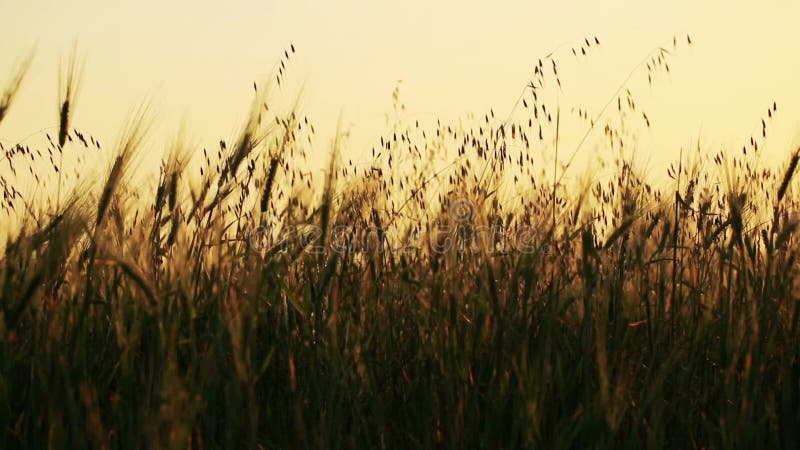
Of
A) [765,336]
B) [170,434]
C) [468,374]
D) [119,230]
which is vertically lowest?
[170,434]

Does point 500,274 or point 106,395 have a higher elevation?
point 500,274

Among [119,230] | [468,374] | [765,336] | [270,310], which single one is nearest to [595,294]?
[765,336]

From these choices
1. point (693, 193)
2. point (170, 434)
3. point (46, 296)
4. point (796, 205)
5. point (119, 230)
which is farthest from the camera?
point (796, 205)

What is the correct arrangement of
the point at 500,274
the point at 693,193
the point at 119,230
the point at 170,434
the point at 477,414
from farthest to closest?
the point at 693,193, the point at 500,274, the point at 119,230, the point at 477,414, the point at 170,434

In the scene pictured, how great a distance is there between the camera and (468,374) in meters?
1.80

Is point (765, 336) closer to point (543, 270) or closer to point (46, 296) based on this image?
point (543, 270)

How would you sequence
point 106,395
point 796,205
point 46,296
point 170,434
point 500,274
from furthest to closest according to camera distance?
point 796,205, point 500,274, point 46,296, point 106,395, point 170,434

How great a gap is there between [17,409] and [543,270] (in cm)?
121

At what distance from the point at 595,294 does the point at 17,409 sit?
1.24 metres

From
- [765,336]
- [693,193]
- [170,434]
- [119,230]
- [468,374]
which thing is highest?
[693,193]

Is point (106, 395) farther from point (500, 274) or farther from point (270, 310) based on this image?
point (500, 274)

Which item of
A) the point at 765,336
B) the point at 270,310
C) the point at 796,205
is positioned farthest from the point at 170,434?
the point at 796,205

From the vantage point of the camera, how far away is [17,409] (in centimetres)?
176

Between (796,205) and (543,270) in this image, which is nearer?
(543,270)
